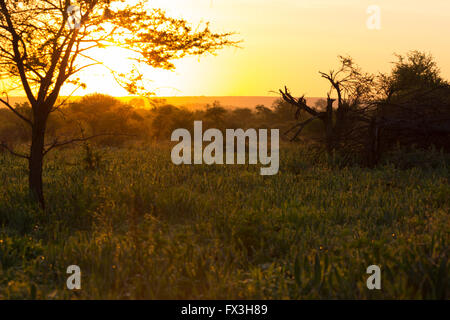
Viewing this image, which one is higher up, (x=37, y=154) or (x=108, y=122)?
(x=108, y=122)

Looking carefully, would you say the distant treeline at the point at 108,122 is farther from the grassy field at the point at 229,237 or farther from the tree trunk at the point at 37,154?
the tree trunk at the point at 37,154

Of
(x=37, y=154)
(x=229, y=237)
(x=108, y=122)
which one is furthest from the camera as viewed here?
(x=108, y=122)

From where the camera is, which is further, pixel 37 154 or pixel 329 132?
pixel 329 132

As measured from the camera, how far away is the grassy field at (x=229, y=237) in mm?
4367

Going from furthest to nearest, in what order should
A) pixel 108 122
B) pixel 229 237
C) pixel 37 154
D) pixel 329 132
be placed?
1. pixel 108 122
2. pixel 329 132
3. pixel 37 154
4. pixel 229 237

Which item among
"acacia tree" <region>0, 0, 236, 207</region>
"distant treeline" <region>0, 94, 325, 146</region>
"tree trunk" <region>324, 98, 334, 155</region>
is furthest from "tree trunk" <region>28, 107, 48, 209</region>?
"distant treeline" <region>0, 94, 325, 146</region>

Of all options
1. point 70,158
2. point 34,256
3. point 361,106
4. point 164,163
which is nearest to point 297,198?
point 34,256

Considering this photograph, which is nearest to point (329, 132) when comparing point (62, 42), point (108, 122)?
point (62, 42)

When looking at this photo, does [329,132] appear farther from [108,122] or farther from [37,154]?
[108,122]

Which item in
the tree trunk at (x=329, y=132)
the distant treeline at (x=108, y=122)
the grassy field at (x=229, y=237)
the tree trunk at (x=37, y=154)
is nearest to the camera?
the grassy field at (x=229, y=237)

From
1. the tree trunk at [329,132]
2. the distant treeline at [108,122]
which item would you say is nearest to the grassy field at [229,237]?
the tree trunk at [329,132]

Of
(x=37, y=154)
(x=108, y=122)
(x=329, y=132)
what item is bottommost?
(x=37, y=154)

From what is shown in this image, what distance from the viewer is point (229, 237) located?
6281 mm
